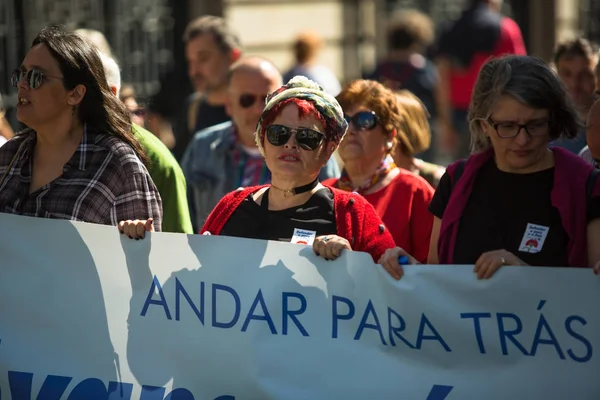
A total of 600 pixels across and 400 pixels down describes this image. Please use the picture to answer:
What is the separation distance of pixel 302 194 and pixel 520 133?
0.85 m

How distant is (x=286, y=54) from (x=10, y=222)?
10.0 m

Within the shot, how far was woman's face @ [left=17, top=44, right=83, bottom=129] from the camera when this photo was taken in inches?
192

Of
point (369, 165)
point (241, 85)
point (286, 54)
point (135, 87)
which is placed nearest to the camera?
point (369, 165)

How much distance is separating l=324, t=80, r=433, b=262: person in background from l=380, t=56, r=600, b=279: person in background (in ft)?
3.17

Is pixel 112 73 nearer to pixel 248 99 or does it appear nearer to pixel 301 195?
pixel 248 99

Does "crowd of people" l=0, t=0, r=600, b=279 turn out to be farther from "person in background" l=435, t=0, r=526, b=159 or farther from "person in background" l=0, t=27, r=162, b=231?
"person in background" l=435, t=0, r=526, b=159

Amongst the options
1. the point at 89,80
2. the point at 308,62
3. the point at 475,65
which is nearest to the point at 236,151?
the point at 89,80

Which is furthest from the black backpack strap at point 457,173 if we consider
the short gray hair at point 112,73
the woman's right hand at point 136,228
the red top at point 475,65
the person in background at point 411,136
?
the red top at point 475,65

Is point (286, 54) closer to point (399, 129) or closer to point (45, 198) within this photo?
point (399, 129)

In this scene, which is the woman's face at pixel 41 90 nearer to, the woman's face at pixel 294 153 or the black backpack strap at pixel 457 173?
the woman's face at pixel 294 153

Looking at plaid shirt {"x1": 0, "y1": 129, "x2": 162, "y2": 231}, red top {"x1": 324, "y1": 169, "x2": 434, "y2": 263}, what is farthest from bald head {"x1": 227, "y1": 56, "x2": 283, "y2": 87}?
plaid shirt {"x1": 0, "y1": 129, "x2": 162, "y2": 231}

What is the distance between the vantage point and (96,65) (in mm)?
4980

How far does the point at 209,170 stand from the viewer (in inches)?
257

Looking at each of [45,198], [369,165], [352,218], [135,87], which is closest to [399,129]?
[369,165]
